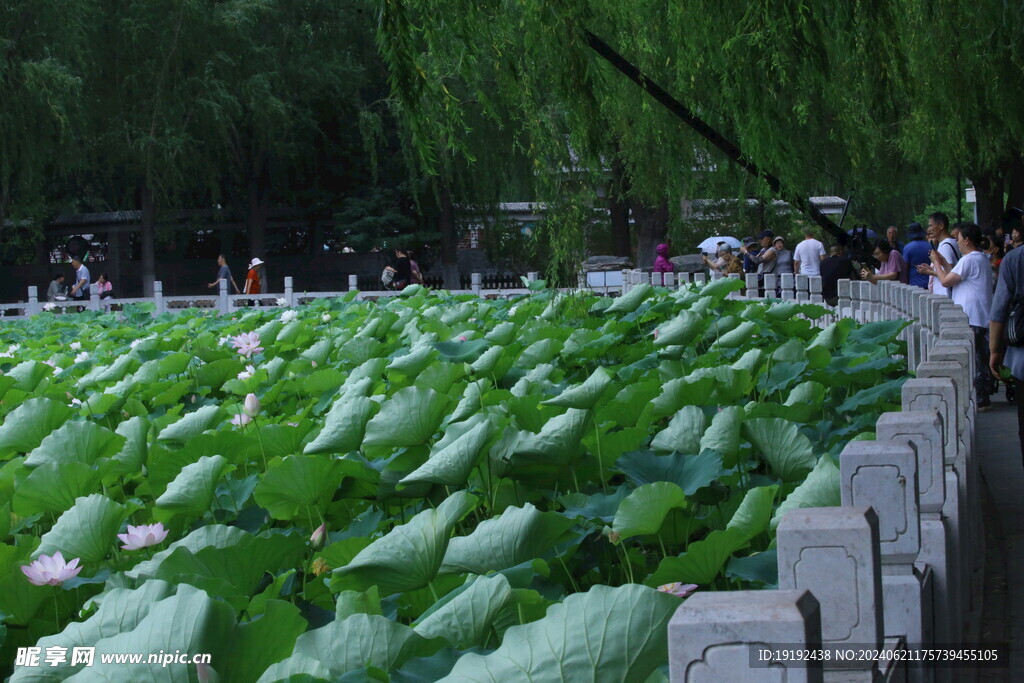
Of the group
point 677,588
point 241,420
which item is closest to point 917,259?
point 241,420

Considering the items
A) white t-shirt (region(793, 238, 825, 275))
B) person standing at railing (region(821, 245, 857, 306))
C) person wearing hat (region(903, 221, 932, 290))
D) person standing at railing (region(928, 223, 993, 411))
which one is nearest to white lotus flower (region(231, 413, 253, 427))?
person standing at railing (region(928, 223, 993, 411))

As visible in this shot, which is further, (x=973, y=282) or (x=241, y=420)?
(x=973, y=282)

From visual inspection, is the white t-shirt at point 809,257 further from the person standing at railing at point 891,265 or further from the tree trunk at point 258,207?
the tree trunk at point 258,207

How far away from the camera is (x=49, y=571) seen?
2.09 m

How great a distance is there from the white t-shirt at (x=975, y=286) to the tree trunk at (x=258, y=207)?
856 inches

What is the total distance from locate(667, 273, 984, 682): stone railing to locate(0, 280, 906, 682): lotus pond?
0.18 meters

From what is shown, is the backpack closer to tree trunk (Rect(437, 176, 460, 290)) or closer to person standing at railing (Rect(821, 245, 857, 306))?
person standing at railing (Rect(821, 245, 857, 306))

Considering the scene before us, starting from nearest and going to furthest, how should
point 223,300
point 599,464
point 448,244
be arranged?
point 599,464
point 223,300
point 448,244

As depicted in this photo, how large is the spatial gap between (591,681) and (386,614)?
28.1 inches

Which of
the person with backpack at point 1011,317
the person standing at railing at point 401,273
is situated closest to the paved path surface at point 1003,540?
the person with backpack at point 1011,317

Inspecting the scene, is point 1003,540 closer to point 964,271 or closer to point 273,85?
point 964,271

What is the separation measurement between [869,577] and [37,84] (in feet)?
70.8

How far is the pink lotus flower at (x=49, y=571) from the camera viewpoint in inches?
81.5

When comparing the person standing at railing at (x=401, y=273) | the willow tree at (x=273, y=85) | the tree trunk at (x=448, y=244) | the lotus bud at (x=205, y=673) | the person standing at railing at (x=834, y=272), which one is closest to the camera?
the lotus bud at (x=205, y=673)
